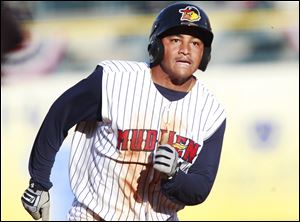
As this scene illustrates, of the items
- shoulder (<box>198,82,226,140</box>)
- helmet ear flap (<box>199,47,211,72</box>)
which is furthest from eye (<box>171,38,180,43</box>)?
shoulder (<box>198,82,226,140</box>)

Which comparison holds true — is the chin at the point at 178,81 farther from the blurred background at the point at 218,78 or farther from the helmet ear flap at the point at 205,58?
the blurred background at the point at 218,78

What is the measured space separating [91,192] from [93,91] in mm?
418

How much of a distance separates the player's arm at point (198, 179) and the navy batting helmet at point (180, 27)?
30cm

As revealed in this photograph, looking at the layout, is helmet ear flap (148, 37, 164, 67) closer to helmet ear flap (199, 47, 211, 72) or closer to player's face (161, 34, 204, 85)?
player's face (161, 34, 204, 85)

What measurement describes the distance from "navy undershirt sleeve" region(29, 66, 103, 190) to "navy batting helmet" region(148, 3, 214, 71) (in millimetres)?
228

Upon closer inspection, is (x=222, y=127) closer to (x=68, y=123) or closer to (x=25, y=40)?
(x=68, y=123)

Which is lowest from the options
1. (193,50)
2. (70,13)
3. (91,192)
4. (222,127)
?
(91,192)

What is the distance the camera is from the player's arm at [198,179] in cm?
335

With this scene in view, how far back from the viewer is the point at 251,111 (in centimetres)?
664

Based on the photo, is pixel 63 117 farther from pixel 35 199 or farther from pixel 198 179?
pixel 198 179

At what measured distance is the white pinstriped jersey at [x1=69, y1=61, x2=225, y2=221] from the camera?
11.3ft

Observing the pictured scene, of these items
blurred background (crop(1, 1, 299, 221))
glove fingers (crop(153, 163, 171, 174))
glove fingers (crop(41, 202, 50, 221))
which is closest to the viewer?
glove fingers (crop(153, 163, 171, 174))

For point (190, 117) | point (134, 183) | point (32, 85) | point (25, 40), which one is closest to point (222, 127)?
point (190, 117)

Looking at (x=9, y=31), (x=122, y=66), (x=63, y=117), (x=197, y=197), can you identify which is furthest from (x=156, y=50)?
(x=9, y=31)
